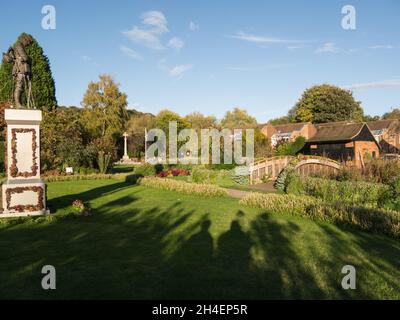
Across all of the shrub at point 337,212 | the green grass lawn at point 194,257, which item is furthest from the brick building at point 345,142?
the green grass lawn at point 194,257

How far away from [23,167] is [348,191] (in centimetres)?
1240

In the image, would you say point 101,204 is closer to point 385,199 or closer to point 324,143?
point 385,199

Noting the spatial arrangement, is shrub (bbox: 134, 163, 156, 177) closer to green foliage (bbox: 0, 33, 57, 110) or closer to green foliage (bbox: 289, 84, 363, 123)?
green foliage (bbox: 0, 33, 57, 110)

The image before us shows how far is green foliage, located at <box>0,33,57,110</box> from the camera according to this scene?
37.4 meters

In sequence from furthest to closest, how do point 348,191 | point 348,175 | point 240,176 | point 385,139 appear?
point 385,139, point 240,176, point 348,175, point 348,191

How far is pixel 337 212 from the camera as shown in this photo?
11023 millimetres

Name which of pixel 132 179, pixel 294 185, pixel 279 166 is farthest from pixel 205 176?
pixel 294 185

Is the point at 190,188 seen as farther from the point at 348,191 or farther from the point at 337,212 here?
the point at 337,212

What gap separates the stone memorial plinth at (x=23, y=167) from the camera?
445 inches

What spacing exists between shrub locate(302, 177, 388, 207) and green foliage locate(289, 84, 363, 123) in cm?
5223

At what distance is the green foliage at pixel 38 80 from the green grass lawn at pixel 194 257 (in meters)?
31.0

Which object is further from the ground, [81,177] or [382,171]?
[382,171]
